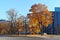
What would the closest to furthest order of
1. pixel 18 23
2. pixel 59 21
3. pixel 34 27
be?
pixel 34 27
pixel 18 23
pixel 59 21

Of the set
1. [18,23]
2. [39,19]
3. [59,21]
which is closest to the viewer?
[39,19]

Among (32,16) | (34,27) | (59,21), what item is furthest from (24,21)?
(59,21)

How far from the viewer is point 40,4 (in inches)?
2140

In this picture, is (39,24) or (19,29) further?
(19,29)

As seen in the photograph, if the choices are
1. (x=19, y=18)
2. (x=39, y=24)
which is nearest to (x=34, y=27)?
(x=39, y=24)

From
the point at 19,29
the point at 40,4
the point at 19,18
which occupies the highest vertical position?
the point at 40,4

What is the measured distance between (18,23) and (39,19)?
12410 millimetres

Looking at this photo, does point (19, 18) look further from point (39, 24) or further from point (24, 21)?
point (39, 24)

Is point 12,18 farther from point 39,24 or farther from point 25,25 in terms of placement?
point 39,24

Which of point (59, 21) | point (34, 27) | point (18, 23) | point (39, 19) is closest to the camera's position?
point (39, 19)

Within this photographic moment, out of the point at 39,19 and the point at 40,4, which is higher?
the point at 40,4

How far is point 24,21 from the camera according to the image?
63.9 m

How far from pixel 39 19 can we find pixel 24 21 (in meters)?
13.0

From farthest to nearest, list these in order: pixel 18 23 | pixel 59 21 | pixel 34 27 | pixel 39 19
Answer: pixel 59 21 → pixel 18 23 → pixel 34 27 → pixel 39 19
